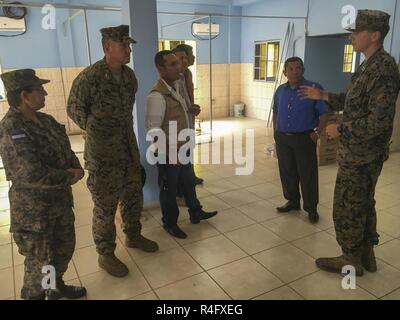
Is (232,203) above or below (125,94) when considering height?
below

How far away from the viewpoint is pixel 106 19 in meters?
6.80

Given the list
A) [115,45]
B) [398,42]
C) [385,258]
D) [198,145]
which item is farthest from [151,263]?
[398,42]

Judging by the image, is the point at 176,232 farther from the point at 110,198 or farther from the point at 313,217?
the point at 313,217

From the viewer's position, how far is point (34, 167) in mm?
1639

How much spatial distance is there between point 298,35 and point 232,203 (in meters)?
4.44

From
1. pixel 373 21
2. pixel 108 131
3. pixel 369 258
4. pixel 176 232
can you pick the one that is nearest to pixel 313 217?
pixel 369 258

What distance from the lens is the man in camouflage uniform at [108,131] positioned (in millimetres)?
2141

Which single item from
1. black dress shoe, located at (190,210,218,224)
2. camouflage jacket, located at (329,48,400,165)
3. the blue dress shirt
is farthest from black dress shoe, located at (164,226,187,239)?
camouflage jacket, located at (329,48,400,165)

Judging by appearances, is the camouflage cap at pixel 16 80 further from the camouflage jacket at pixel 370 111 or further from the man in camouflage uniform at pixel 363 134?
the camouflage jacket at pixel 370 111

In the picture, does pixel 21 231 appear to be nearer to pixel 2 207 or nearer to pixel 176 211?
pixel 176 211

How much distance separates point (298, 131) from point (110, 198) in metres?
1.69

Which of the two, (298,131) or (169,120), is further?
(298,131)

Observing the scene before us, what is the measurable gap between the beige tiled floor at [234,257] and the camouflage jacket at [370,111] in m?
0.86
